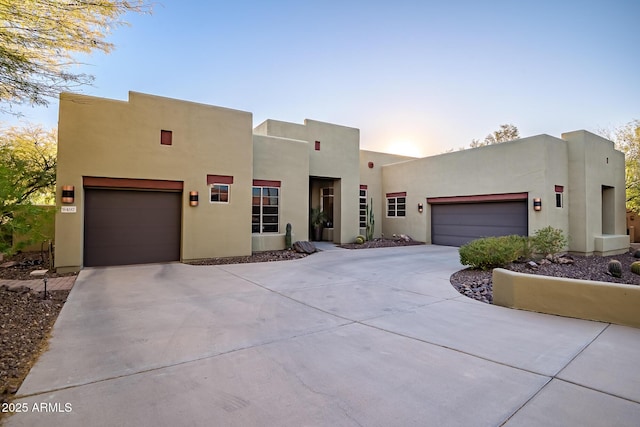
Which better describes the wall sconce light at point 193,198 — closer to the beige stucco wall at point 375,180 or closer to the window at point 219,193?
the window at point 219,193

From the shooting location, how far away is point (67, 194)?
333 inches

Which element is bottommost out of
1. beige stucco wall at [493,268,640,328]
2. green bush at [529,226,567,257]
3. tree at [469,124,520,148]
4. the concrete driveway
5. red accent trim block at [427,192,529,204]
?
the concrete driveway

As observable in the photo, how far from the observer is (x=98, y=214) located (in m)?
9.23

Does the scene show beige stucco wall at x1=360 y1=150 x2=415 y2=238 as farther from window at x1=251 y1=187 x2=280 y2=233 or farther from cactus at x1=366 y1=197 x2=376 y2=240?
window at x1=251 y1=187 x2=280 y2=233

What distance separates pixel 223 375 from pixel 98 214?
8476mm

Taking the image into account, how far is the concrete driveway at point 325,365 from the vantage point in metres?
2.38

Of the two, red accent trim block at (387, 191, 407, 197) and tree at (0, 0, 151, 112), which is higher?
tree at (0, 0, 151, 112)

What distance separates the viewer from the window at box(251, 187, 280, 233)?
12.5 m

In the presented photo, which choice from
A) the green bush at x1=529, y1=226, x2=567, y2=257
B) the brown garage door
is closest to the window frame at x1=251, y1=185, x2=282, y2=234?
the brown garage door

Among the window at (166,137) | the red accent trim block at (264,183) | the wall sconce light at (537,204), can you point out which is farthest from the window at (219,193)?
the wall sconce light at (537,204)

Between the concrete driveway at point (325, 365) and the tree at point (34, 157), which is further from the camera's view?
the tree at point (34, 157)

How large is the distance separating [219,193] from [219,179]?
18.6 inches

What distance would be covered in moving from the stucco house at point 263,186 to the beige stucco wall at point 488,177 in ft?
0.16

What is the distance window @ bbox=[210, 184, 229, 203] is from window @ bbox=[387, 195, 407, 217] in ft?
33.6
